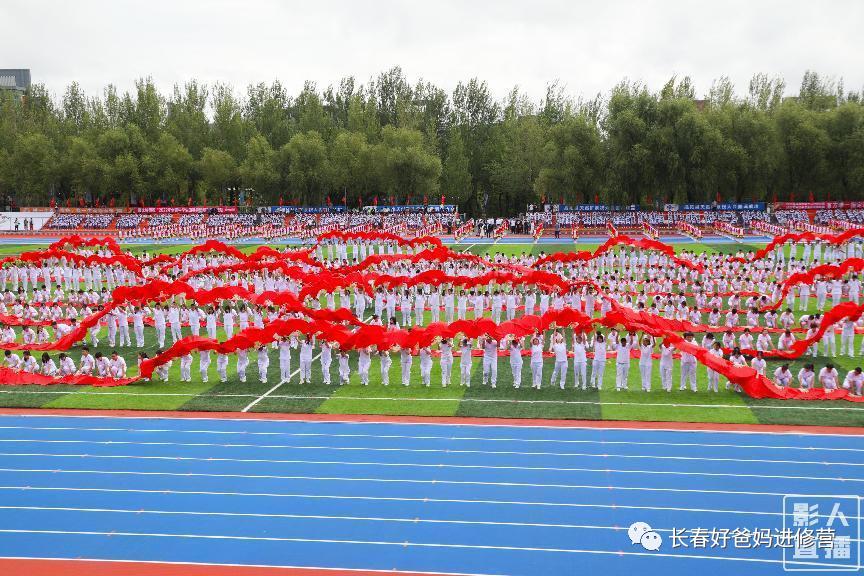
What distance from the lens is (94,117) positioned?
263ft

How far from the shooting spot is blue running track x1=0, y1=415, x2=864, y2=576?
395 inches

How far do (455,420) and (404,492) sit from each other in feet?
11.6

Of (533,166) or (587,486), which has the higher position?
(533,166)

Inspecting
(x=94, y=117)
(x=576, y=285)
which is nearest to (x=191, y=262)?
(x=576, y=285)

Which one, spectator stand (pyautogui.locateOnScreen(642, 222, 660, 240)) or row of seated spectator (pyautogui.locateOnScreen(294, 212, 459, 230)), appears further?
row of seated spectator (pyautogui.locateOnScreen(294, 212, 459, 230))

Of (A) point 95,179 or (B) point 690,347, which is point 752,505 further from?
(A) point 95,179

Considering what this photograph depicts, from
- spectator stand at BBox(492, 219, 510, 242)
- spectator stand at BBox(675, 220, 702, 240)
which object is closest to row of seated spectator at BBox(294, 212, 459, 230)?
spectator stand at BBox(492, 219, 510, 242)

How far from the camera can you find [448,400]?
16469mm

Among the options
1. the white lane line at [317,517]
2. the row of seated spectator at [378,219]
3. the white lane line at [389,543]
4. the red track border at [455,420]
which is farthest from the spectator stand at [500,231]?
the white lane line at [389,543]

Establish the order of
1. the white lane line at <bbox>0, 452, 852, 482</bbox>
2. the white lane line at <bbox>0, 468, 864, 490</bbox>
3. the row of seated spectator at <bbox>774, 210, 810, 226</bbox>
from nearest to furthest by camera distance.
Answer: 1. the white lane line at <bbox>0, 468, 864, 490</bbox>
2. the white lane line at <bbox>0, 452, 852, 482</bbox>
3. the row of seated spectator at <bbox>774, 210, 810, 226</bbox>

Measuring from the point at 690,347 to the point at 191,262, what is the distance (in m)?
24.2
